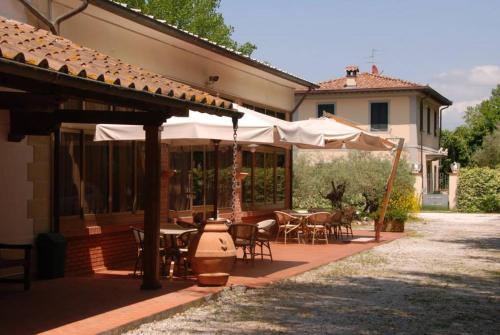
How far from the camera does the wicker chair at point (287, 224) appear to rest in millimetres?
17016

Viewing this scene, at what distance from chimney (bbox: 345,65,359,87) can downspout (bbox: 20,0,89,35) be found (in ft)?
105

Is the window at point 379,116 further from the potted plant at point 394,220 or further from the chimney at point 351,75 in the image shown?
the potted plant at point 394,220

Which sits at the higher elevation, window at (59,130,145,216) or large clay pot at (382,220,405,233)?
window at (59,130,145,216)

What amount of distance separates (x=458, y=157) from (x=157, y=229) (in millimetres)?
49465

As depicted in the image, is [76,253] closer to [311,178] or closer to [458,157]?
[311,178]

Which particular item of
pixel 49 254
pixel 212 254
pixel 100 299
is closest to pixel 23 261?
pixel 49 254

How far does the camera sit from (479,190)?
36375 mm

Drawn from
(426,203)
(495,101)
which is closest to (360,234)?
(426,203)

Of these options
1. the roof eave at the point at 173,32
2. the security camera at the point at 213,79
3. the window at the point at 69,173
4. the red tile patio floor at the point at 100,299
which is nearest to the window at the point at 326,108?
the roof eave at the point at 173,32

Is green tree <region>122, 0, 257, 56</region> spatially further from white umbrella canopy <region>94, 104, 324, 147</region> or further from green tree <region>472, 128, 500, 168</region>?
white umbrella canopy <region>94, 104, 324, 147</region>

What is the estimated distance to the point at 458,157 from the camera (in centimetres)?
5638

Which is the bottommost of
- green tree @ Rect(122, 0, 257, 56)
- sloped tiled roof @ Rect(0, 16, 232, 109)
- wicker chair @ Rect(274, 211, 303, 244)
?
wicker chair @ Rect(274, 211, 303, 244)

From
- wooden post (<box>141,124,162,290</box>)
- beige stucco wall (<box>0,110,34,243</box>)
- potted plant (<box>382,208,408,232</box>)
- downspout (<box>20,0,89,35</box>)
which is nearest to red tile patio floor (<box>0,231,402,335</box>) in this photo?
wooden post (<box>141,124,162,290</box>)

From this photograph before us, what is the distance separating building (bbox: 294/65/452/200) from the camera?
133 feet
